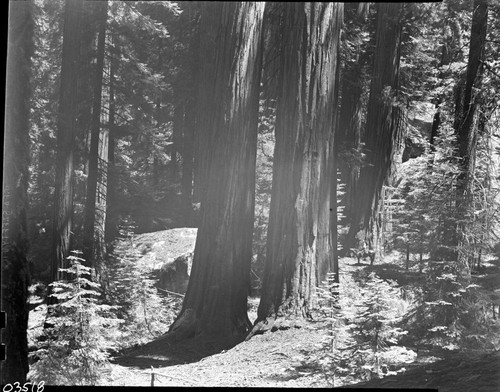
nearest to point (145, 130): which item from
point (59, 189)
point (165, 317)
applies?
point (59, 189)

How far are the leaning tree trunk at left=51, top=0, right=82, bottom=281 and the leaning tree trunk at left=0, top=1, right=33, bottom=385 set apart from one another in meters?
0.23

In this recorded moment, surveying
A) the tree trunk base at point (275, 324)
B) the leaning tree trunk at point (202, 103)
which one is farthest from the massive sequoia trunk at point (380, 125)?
the leaning tree trunk at point (202, 103)

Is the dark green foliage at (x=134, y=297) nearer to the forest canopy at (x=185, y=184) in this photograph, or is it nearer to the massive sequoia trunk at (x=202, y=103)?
the forest canopy at (x=185, y=184)

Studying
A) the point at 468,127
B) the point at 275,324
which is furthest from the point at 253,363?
the point at 468,127

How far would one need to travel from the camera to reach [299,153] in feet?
14.6

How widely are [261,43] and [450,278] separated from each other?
96.8 inches

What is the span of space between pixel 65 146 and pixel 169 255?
1155mm

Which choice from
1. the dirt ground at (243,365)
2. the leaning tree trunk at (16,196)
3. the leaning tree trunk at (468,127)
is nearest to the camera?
the leaning tree trunk at (16,196)

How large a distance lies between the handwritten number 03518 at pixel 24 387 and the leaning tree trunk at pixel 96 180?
94 cm

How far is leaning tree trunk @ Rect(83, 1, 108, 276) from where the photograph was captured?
4395 mm

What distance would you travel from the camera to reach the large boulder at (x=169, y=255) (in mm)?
4430

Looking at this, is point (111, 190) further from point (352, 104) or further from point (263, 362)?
point (352, 104)

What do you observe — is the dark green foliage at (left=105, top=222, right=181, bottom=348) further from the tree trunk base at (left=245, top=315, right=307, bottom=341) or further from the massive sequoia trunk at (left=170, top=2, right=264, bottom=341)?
the tree trunk base at (left=245, top=315, right=307, bottom=341)

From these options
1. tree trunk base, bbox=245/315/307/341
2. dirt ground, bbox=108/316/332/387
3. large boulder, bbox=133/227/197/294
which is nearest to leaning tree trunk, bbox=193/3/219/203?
large boulder, bbox=133/227/197/294
